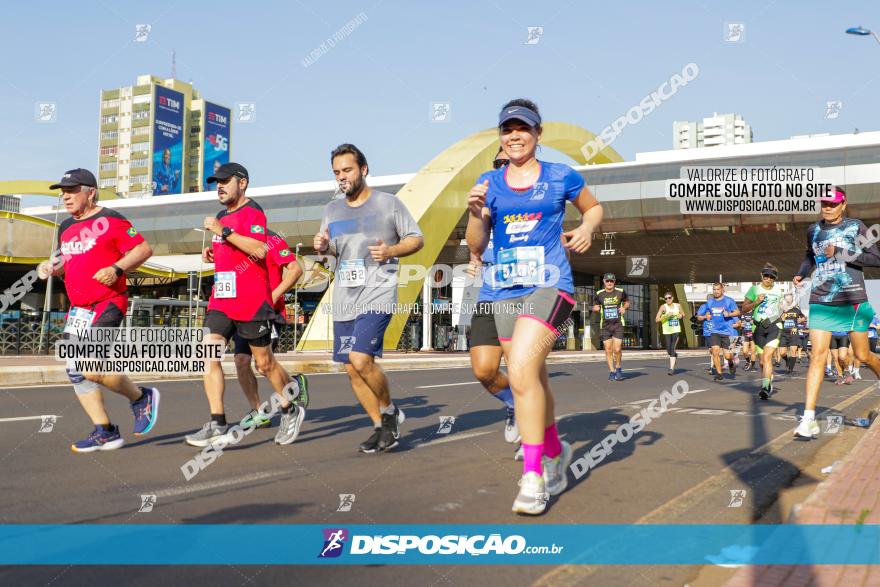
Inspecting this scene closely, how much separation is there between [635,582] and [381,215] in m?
3.61

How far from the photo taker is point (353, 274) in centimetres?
588

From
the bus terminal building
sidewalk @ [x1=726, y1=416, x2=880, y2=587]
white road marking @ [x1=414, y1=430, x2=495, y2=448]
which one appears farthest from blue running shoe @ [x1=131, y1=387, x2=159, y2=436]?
the bus terminal building

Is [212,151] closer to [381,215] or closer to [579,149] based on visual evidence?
[579,149]

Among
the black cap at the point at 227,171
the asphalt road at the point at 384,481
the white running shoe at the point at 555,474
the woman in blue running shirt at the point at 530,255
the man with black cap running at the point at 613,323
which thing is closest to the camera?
the asphalt road at the point at 384,481

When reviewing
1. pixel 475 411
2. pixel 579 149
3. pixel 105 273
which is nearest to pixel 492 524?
pixel 105 273

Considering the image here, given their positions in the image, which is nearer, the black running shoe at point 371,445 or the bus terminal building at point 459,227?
the black running shoe at point 371,445

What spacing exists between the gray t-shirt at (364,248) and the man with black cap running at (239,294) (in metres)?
0.60

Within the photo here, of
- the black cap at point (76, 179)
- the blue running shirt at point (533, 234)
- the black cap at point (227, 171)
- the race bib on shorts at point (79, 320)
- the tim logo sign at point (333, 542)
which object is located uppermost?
the black cap at point (227, 171)

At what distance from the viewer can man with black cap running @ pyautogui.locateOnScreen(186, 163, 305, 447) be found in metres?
6.04

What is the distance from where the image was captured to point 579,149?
4050cm

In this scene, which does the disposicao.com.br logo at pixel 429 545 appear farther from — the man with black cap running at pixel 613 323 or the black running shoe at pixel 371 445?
the man with black cap running at pixel 613 323

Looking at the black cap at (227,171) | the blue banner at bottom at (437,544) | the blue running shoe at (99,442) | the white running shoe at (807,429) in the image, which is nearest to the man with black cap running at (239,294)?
the black cap at (227,171)

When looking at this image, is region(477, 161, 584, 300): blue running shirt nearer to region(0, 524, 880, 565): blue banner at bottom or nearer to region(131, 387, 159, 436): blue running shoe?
region(0, 524, 880, 565): blue banner at bottom

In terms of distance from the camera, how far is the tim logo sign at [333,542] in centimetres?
322
